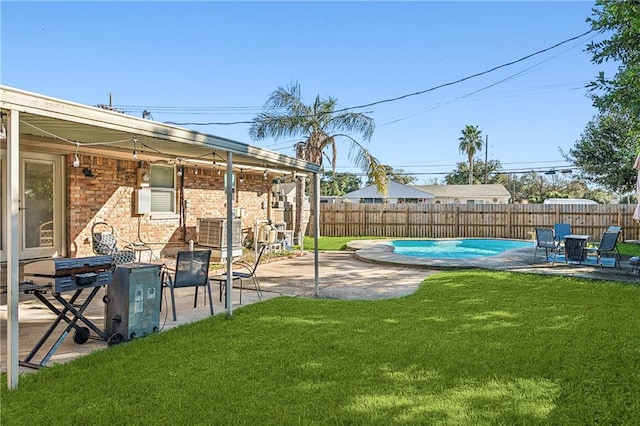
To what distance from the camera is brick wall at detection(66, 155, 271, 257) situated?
888cm

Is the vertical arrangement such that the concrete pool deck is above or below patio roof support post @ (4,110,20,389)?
below

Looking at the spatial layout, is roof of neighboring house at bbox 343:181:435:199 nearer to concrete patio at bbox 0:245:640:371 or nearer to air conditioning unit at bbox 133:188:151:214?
concrete patio at bbox 0:245:640:371

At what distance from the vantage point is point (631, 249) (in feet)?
47.4

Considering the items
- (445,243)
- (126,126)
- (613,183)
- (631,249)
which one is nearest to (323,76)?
(445,243)

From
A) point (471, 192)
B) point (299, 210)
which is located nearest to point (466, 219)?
point (299, 210)

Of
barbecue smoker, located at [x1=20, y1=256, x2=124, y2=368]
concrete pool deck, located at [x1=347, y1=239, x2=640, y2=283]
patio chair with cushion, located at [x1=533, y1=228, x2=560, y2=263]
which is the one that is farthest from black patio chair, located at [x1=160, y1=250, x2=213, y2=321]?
patio chair with cushion, located at [x1=533, y1=228, x2=560, y2=263]

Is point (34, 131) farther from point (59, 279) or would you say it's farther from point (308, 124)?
point (308, 124)

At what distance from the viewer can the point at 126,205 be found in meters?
10.1

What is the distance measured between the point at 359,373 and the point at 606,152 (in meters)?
18.3

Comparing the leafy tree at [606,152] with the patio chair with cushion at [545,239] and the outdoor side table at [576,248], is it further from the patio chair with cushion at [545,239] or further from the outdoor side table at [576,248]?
the outdoor side table at [576,248]

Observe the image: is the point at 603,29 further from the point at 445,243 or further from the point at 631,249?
the point at 445,243

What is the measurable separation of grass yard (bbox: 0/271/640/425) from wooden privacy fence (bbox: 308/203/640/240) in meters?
14.4

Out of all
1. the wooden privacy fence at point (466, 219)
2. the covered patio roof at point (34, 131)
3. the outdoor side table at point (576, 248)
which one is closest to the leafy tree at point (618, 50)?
the outdoor side table at point (576, 248)

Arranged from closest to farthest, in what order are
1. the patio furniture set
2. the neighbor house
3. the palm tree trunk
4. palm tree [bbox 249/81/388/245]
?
the patio furniture set → palm tree [bbox 249/81/388/245] → the palm tree trunk → the neighbor house
